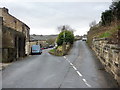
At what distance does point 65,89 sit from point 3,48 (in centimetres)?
1388

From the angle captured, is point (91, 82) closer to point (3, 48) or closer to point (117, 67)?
point (117, 67)

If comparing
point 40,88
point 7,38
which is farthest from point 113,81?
point 7,38

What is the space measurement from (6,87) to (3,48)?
1230cm

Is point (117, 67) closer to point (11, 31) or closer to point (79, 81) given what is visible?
point (79, 81)

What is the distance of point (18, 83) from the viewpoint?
31.1 ft

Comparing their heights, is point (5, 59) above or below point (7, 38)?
below

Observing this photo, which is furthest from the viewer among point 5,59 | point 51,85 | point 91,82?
point 5,59

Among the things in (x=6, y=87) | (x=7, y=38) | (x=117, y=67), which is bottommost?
(x=6, y=87)

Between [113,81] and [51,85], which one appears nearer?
[51,85]

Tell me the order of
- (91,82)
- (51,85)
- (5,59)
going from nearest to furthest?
(51,85)
(91,82)
(5,59)

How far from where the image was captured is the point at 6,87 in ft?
28.7

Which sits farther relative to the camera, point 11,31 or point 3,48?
point 11,31

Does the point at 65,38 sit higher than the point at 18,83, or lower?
higher

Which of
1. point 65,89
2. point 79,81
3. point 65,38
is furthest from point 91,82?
point 65,38
